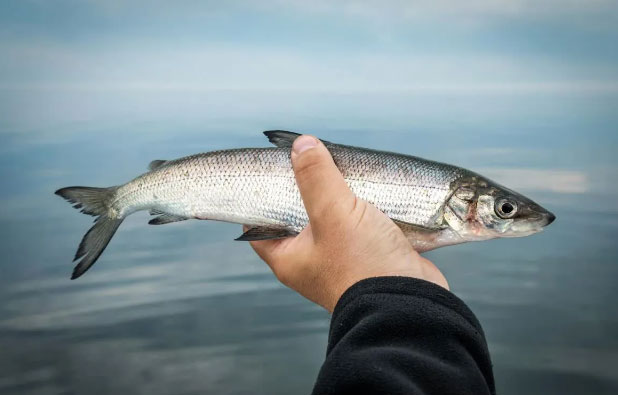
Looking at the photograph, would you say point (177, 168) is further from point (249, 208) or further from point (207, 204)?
point (249, 208)

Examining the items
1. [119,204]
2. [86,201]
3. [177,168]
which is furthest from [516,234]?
[86,201]

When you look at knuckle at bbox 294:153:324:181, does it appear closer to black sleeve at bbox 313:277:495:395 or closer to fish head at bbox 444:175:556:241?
black sleeve at bbox 313:277:495:395

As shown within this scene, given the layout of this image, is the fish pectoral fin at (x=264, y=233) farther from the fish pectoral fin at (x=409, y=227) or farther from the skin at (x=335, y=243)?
the fish pectoral fin at (x=409, y=227)

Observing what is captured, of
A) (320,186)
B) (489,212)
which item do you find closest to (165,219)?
(320,186)

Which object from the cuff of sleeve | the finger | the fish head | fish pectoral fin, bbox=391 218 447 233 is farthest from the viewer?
the fish head

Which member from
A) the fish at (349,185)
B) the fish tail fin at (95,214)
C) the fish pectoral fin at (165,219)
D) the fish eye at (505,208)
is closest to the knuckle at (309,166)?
the fish at (349,185)

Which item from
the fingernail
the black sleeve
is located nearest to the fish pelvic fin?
the fingernail

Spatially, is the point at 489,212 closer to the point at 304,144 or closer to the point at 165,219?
the point at 304,144
